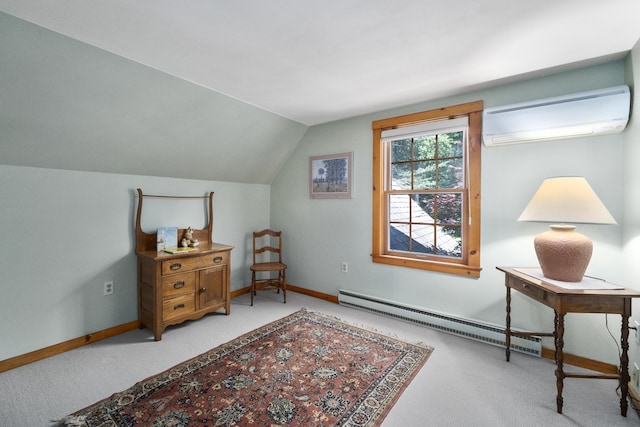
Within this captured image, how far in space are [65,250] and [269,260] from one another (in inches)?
97.7

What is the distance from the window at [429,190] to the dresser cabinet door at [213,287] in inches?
69.8

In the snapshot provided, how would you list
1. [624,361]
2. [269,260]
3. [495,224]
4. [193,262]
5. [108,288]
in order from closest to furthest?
[624,361]
[495,224]
[108,288]
[193,262]
[269,260]

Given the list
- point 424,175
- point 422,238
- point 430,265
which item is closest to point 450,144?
A: point 424,175

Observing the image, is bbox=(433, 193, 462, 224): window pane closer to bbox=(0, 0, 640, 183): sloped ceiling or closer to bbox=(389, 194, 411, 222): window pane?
bbox=(389, 194, 411, 222): window pane

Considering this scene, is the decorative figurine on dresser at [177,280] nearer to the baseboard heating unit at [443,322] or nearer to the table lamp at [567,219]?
the baseboard heating unit at [443,322]

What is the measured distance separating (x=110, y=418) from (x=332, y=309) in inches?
88.8

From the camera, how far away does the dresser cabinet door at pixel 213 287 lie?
9.90 ft

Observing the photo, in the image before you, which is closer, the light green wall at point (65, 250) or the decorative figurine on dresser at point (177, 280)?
the light green wall at point (65, 250)

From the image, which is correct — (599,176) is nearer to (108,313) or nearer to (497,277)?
→ (497,277)

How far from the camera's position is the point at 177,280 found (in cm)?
280

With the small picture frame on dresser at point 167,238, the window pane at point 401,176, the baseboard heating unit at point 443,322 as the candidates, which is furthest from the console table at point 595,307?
the small picture frame on dresser at point 167,238

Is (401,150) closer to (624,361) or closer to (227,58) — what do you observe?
(227,58)

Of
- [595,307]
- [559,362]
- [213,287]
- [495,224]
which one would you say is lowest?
[559,362]

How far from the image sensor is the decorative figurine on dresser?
8.77 feet
